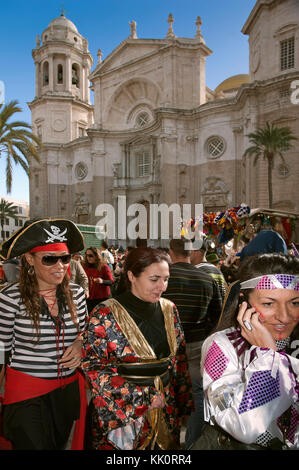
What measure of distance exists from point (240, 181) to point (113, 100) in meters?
17.8

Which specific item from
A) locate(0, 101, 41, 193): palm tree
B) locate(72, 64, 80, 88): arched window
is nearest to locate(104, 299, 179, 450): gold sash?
locate(0, 101, 41, 193): palm tree

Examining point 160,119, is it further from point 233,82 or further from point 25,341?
point 25,341

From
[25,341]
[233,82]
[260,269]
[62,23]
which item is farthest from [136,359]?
[62,23]

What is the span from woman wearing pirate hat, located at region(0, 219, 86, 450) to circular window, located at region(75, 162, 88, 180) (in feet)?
114

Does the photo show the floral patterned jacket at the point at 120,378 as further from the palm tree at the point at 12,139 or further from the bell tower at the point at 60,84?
the bell tower at the point at 60,84

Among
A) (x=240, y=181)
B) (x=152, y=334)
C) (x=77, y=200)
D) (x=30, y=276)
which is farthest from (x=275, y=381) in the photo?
(x=77, y=200)

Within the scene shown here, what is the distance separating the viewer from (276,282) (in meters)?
1.90

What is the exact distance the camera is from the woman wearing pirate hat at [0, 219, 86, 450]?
2.29 m

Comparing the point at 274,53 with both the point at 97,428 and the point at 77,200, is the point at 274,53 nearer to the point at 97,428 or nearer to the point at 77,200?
the point at 77,200

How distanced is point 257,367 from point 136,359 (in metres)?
0.99

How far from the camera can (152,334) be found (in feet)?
8.05

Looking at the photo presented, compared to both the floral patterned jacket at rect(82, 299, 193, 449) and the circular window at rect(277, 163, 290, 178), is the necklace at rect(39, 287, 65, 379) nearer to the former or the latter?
the floral patterned jacket at rect(82, 299, 193, 449)

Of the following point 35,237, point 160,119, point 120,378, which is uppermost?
point 160,119

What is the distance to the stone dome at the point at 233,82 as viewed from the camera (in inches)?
1522
